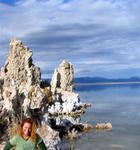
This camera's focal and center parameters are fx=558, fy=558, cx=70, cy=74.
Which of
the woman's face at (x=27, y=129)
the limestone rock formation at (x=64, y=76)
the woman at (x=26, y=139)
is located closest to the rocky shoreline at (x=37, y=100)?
the limestone rock formation at (x=64, y=76)

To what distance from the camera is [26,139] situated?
13.5 meters

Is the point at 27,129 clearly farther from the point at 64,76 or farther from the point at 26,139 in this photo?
the point at 64,76

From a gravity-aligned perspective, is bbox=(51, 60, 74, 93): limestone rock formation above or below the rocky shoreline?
above

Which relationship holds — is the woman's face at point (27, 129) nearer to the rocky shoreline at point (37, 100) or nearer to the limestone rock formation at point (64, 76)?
Result: the rocky shoreline at point (37, 100)

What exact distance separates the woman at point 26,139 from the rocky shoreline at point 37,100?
875 centimetres

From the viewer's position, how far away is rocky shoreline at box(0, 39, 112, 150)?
1769 inches

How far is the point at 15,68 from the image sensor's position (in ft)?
257

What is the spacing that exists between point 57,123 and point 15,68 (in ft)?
56.4

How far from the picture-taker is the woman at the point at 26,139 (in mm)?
13406

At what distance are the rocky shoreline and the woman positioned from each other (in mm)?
8753

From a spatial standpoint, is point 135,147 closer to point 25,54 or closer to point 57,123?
point 57,123

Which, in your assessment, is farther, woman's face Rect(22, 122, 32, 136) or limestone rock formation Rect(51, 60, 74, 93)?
limestone rock formation Rect(51, 60, 74, 93)

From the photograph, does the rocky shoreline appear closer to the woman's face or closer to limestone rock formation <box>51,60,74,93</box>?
limestone rock formation <box>51,60,74,93</box>

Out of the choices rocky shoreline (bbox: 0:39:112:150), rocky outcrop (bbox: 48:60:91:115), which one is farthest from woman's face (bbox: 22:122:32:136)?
rocky outcrop (bbox: 48:60:91:115)
